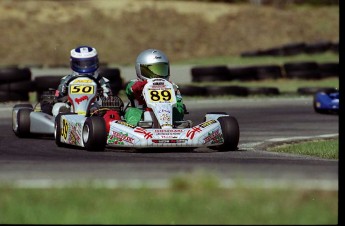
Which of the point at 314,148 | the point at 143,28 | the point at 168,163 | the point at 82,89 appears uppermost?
the point at 143,28

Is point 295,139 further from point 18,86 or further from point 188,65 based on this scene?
point 188,65

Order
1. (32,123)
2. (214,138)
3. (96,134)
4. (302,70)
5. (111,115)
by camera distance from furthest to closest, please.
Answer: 1. (302,70)
2. (32,123)
3. (111,115)
4. (214,138)
5. (96,134)

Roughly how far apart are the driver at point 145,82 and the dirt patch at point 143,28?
27496mm

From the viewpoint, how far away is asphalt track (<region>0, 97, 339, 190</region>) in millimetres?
8562

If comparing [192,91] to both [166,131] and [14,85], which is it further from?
[166,131]

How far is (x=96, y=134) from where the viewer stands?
12.3 m

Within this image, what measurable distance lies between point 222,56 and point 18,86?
22.6 metres

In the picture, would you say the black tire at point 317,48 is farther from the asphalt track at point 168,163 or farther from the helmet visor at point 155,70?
the helmet visor at point 155,70

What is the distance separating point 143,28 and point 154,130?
35.5m

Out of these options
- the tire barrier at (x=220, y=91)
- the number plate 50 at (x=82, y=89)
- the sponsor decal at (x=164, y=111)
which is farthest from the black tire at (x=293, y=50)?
the sponsor decal at (x=164, y=111)

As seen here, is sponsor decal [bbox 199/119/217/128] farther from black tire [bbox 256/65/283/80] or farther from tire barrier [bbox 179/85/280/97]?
black tire [bbox 256/65/283/80]

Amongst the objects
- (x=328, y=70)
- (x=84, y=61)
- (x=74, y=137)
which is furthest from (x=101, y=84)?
(x=328, y=70)

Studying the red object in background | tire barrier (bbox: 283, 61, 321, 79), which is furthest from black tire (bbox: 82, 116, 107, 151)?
tire barrier (bbox: 283, 61, 321, 79)

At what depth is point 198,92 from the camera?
2288 centimetres
